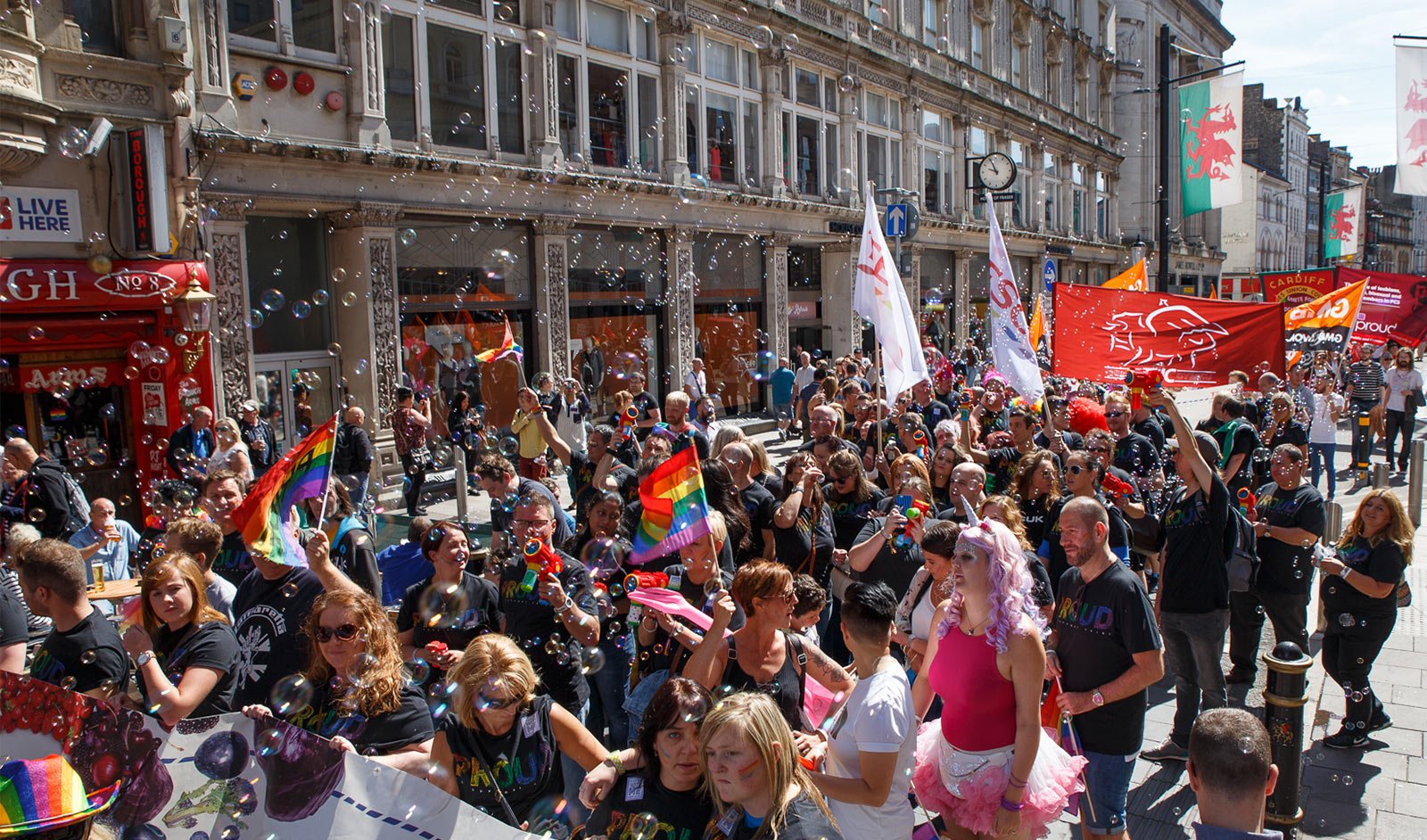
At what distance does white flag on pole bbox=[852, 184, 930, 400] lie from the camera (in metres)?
9.11

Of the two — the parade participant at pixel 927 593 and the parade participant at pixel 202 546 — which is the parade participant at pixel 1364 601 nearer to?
the parade participant at pixel 927 593

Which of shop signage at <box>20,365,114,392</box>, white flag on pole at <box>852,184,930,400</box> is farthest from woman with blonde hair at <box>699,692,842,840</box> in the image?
shop signage at <box>20,365,114,392</box>

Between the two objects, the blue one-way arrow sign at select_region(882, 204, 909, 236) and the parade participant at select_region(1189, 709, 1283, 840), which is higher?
the blue one-way arrow sign at select_region(882, 204, 909, 236)

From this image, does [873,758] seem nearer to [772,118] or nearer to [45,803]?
[45,803]

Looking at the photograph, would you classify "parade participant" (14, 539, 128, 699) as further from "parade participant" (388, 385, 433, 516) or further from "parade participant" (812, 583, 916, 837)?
"parade participant" (388, 385, 433, 516)

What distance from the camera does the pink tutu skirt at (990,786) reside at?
12.0ft

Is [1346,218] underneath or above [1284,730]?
above

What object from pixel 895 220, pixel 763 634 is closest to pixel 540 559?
pixel 763 634

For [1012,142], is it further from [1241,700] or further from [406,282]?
[1241,700]

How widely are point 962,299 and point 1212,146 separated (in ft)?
41.2

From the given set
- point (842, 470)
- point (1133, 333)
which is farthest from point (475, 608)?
point (1133, 333)

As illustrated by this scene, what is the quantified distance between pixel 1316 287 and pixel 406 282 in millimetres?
18150

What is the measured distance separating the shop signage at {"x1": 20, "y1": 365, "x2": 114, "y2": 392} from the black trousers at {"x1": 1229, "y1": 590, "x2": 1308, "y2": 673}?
10969 mm

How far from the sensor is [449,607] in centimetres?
468
